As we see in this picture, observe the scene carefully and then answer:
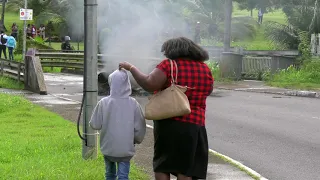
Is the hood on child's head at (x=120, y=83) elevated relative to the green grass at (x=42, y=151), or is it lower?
elevated

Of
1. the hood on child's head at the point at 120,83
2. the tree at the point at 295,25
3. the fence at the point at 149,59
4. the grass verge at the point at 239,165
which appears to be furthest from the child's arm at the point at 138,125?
the tree at the point at 295,25

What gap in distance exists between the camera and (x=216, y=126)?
1199 centimetres

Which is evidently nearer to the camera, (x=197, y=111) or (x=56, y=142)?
(x=197, y=111)

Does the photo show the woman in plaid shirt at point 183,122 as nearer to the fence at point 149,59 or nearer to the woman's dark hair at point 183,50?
the woman's dark hair at point 183,50

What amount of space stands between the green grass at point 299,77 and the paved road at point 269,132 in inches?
110

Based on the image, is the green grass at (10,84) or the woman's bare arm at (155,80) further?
the green grass at (10,84)

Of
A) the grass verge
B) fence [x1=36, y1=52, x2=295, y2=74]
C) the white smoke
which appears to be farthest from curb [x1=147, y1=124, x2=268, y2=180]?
the white smoke

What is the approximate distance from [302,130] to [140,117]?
6.12m

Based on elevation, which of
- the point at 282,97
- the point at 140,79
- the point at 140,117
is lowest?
the point at 282,97

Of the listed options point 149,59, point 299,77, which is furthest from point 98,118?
point 299,77

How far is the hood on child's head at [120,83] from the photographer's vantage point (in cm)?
586

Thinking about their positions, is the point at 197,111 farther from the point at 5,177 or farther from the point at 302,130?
the point at 302,130

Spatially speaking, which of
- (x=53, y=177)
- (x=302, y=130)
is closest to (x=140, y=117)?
(x=53, y=177)

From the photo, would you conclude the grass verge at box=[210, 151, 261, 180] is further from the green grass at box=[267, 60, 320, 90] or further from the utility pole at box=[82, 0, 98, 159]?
the green grass at box=[267, 60, 320, 90]
